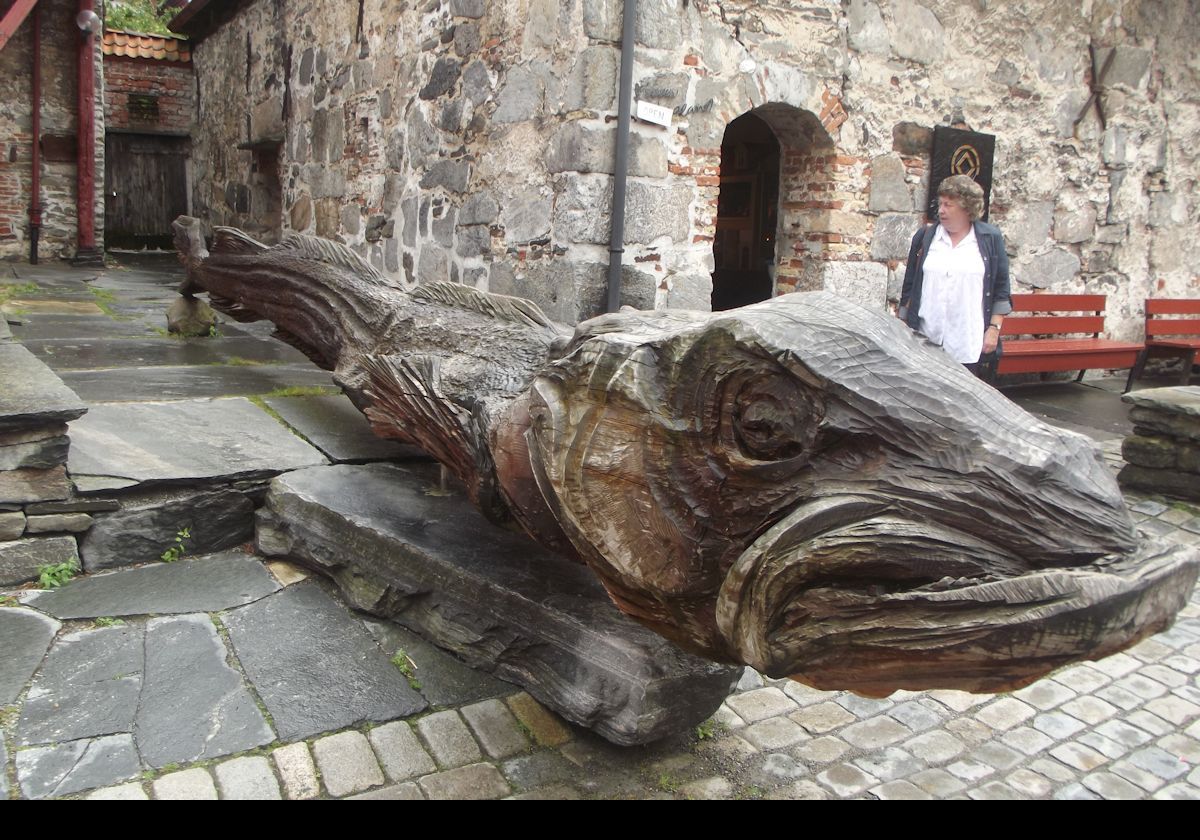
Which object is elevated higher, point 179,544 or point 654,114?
point 654,114

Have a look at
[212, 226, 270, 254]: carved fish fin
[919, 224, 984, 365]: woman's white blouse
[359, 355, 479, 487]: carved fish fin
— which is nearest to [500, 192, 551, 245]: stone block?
[212, 226, 270, 254]: carved fish fin

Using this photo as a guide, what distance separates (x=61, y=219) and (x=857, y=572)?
1282cm

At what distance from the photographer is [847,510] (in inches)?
56.7

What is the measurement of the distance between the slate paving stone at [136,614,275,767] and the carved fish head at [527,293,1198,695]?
930mm

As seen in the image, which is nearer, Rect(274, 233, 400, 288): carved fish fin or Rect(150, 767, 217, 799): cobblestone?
Rect(150, 767, 217, 799): cobblestone

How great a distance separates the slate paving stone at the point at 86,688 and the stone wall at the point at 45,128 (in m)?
11.1

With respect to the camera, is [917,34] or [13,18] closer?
[917,34]

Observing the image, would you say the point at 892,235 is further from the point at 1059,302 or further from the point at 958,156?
the point at 1059,302

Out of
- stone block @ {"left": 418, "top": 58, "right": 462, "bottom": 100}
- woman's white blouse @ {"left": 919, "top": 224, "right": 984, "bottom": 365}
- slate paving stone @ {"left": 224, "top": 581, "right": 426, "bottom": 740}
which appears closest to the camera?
slate paving stone @ {"left": 224, "top": 581, "right": 426, "bottom": 740}

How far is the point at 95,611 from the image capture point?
2564mm

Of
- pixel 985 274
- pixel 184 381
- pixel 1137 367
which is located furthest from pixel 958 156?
pixel 184 381

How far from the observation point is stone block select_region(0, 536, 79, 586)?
106 inches

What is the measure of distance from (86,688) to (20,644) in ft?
1.03

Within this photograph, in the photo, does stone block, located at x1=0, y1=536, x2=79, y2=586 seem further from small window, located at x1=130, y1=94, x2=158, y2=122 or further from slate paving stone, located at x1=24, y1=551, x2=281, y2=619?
small window, located at x1=130, y1=94, x2=158, y2=122
